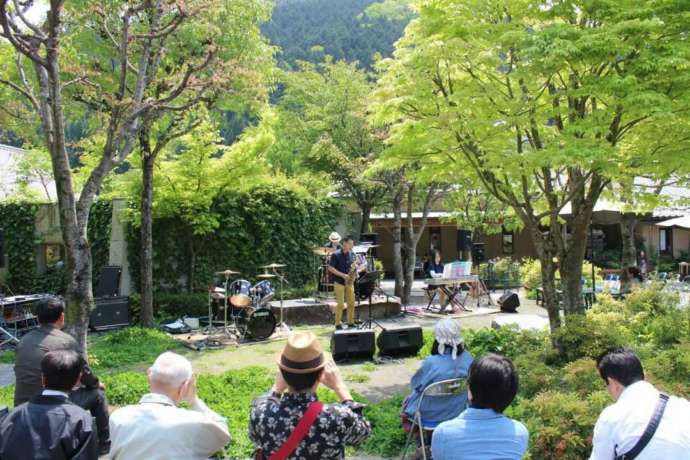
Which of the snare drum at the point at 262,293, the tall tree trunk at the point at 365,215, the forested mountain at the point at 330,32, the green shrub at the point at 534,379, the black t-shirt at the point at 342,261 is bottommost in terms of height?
the green shrub at the point at 534,379

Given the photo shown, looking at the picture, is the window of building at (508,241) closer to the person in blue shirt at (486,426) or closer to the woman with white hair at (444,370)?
A: the woman with white hair at (444,370)

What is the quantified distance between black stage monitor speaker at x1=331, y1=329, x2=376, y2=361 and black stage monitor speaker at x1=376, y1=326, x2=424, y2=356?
0.19 m

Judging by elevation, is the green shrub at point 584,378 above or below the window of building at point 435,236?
below

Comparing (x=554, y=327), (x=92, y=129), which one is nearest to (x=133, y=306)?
(x=92, y=129)

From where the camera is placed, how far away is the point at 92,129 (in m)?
12.9

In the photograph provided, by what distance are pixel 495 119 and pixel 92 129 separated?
30.3 feet

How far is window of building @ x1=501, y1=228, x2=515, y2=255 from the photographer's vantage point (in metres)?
28.9

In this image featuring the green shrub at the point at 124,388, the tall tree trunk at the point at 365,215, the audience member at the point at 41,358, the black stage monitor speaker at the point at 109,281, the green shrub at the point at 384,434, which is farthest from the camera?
the tall tree trunk at the point at 365,215

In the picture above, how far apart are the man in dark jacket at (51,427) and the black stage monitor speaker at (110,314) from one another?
32.2 ft

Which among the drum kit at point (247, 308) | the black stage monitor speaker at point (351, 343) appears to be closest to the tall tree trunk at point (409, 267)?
the drum kit at point (247, 308)

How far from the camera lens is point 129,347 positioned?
33.2 ft

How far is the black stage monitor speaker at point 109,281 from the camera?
1371 centimetres

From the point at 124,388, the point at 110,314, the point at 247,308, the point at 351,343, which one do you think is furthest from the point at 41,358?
the point at 110,314

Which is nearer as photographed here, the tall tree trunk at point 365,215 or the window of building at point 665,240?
the tall tree trunk at point 365,215
